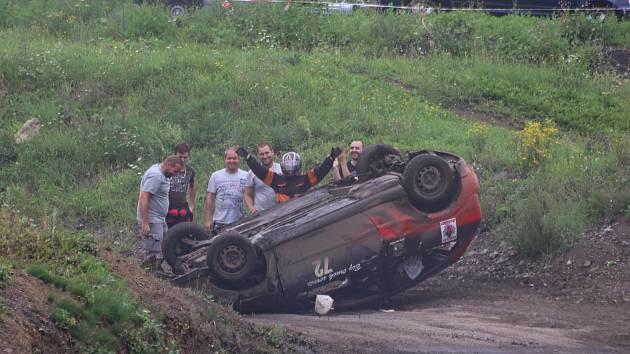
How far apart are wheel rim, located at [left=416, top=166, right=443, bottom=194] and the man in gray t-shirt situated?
274 centimetres

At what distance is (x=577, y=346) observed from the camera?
9516mm

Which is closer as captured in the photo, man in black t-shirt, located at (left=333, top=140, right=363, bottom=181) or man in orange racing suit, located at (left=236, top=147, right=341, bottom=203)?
man in orange racing suit, located at (left=236, top=147, right=341, bottom=203)

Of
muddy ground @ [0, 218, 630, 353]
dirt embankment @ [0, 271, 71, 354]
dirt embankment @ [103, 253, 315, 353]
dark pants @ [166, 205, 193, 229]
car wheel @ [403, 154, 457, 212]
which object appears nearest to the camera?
dirt embankment @ [0, 271, 71, 354]

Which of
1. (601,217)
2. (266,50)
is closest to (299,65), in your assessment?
(266,50)

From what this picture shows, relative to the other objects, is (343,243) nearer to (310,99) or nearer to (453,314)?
(453,314)

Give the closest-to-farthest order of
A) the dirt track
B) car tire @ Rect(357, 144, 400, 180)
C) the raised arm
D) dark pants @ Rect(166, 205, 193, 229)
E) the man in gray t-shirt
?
1. the dirt track
2. the man in gray t-shirt
3. car tire @ Rect(357, 144, 400, 180)
4. dark pants @ Rect(166, 205, 193, 229)
5. the raised arm

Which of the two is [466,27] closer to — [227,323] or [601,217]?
[601,217]

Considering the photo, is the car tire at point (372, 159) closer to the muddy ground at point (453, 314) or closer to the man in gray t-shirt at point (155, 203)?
the muddy ground at point (453, 314)

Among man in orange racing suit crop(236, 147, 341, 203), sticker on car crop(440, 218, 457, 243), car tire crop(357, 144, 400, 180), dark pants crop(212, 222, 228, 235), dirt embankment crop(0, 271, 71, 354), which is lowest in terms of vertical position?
dark pants crop(212, 222, 228, 235)

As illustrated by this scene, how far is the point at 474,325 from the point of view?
34.2 feet

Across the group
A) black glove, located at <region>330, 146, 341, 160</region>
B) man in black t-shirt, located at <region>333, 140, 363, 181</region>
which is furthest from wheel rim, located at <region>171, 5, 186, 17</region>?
black glove, located at <region>330, 146, 341, 160</region>

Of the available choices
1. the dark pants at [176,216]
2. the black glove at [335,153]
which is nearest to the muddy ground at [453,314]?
the black glove at [335,153]

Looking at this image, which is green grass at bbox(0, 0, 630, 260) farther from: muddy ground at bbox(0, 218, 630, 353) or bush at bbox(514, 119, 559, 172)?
muddy ground at bbox(0, 218, 630, 353)

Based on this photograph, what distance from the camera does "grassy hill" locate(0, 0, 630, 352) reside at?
16.0 meters
